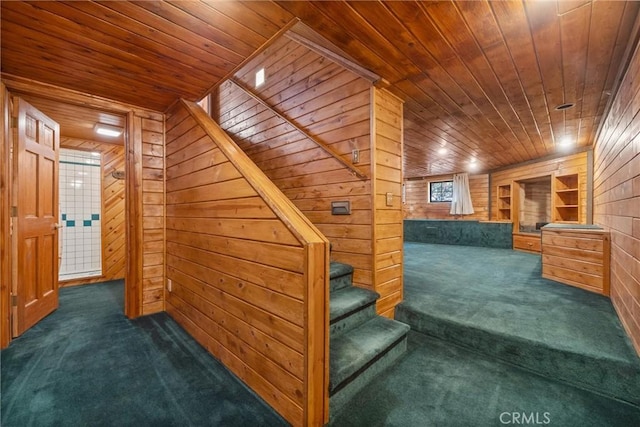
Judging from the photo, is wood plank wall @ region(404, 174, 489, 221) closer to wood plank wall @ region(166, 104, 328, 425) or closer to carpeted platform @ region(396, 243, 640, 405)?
carpeted platform @ region(396, 243, 640, 405)

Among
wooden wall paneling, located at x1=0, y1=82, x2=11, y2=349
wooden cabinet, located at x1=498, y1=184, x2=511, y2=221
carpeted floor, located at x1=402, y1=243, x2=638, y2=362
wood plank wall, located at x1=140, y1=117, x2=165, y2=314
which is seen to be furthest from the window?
wooden wall paneling, located at x1=0, y1=82, x2=11, y2=349

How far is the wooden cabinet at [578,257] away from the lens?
115 inches

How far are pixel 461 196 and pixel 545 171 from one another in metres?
2.31

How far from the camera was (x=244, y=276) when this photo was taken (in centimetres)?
178

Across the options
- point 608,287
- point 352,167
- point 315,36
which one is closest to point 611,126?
point 608,287

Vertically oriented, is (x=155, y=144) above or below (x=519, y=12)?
below

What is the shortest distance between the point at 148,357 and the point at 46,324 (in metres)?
1.49

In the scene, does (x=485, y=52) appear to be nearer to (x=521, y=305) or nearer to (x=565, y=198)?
(x=521, y=305)

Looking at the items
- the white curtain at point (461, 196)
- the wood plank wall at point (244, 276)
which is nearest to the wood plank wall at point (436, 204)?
the white curtain at point (461, 196)

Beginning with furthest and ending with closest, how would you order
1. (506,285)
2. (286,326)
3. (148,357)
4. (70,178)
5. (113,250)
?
(113,250) < (70,178) < (506,285) < (148,357) < (286,326)

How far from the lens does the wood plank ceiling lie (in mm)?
1483

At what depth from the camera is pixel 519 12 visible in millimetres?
1523

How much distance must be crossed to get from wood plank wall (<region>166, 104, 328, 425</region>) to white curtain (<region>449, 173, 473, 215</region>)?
7776mm

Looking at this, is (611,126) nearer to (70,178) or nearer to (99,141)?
(99,141)
